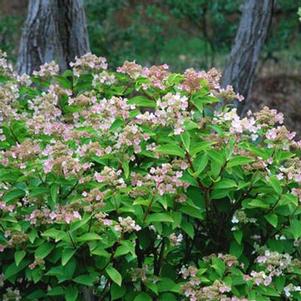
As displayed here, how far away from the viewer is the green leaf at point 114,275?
273cm

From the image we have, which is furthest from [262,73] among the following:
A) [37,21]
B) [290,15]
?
[37,21]

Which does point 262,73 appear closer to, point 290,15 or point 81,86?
point 290,15

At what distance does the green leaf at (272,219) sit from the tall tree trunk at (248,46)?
115 inches

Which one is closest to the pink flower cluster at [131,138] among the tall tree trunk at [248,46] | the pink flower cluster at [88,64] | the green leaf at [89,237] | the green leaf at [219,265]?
the green leaf at [89,237]

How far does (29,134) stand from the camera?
11.0 feet

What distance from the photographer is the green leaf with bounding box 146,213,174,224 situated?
2.77 meters

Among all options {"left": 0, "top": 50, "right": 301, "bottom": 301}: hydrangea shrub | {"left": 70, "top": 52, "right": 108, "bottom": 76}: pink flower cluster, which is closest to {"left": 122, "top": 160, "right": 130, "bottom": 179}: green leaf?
{"left": 0, "top": 50, "right": 301, "bottom": 301}: hydrangea shrub

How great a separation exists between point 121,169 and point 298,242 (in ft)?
2.36

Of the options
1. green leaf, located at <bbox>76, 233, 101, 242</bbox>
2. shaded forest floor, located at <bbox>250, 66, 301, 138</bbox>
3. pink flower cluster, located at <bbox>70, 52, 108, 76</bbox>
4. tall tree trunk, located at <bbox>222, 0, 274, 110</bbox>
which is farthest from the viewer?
shaded forest floor, located at <bbox>250, 66, 301, 138</bbox>

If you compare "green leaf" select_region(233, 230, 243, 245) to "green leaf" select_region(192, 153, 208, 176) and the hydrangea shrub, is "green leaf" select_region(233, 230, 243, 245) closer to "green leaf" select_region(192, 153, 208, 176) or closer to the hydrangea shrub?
the hydrangea shrub

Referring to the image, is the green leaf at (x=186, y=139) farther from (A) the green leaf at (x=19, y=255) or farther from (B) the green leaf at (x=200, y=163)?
(A) the green leaf at (x=19, y=255)

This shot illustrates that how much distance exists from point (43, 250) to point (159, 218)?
415 mm

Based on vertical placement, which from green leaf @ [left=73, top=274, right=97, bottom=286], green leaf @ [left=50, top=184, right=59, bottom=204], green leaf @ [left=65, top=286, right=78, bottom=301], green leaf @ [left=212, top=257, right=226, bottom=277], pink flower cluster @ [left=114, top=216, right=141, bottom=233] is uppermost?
green leaf @ [left=50, top=184, right=59, bottom=204]

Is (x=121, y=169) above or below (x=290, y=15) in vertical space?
above
